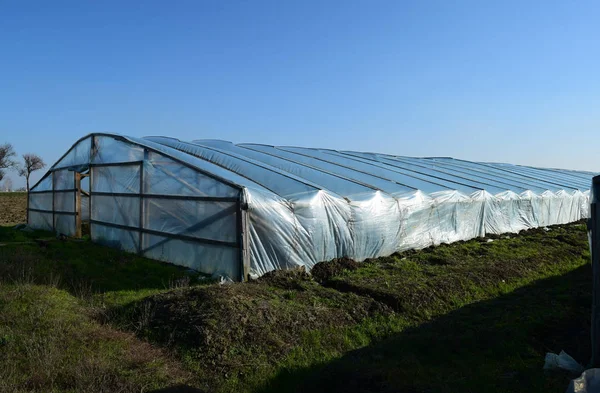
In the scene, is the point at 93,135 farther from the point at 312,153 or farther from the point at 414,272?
the point at 414,272

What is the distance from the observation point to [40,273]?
8961mm

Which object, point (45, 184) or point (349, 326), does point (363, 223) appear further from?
point (45, 184)

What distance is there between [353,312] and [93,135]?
1110 centimetres

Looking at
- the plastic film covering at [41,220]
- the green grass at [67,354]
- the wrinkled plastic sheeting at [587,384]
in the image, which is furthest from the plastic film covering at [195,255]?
the plastic film covering at [41,220]

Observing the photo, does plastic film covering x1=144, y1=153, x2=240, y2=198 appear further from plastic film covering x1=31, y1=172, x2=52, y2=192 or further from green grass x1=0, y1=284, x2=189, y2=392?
plastic film covering x1=31, y1=172, x2=52, y2=192

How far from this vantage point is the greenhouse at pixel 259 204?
9.31 m

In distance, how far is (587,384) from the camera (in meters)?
3.40

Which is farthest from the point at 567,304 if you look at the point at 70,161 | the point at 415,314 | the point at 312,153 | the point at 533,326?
the point at 70,161

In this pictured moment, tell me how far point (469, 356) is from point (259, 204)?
4821 mm

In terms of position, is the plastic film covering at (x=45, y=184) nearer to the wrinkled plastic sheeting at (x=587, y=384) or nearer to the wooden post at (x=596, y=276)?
the wooden post at (x=596, y=276)

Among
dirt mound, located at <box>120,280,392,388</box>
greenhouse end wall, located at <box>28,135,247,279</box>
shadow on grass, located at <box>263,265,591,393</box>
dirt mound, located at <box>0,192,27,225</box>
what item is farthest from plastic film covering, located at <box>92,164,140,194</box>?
dirt mound, located at <box>0,192,27,225</box>

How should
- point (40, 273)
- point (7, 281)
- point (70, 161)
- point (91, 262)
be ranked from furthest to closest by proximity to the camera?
point (70, 161)
point (91, 262)
point (40, 273)
point (7, 281)

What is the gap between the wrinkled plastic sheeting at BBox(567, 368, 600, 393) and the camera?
3354mm

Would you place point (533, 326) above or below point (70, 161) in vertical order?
below
